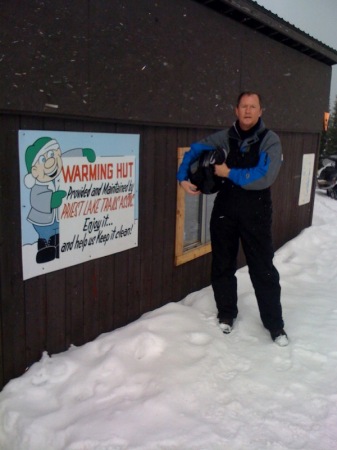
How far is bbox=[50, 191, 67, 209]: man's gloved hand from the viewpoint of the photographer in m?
3.17

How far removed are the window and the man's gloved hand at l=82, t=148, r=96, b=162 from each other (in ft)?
3.94

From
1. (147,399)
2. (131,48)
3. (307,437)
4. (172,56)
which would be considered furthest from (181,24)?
(307,437)

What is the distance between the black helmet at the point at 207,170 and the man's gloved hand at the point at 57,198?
1.08m

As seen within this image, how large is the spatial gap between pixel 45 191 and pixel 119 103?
973mm

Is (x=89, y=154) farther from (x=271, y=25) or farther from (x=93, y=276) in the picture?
(x=271, y=25)

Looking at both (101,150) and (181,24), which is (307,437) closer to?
(101,150)

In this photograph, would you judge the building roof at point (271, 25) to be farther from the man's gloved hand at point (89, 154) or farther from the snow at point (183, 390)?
the snow at point (183, 390)

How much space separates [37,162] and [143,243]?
142cm

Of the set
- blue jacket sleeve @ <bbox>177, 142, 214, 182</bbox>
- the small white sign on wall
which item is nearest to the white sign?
blue jacket sleeve @ <bbox>177, 142, 214, 182</bbox>

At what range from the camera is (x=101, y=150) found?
350 cm

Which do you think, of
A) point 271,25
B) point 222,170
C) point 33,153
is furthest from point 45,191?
point 271,25

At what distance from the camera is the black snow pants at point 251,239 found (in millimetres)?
3613

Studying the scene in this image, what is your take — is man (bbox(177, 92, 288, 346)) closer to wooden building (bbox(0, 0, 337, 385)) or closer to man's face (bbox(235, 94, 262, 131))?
man's face (bbox(235, 94, 262, 131))

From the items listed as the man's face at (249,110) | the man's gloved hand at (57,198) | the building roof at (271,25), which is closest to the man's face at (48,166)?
the man's gloved hand at (57,198)
